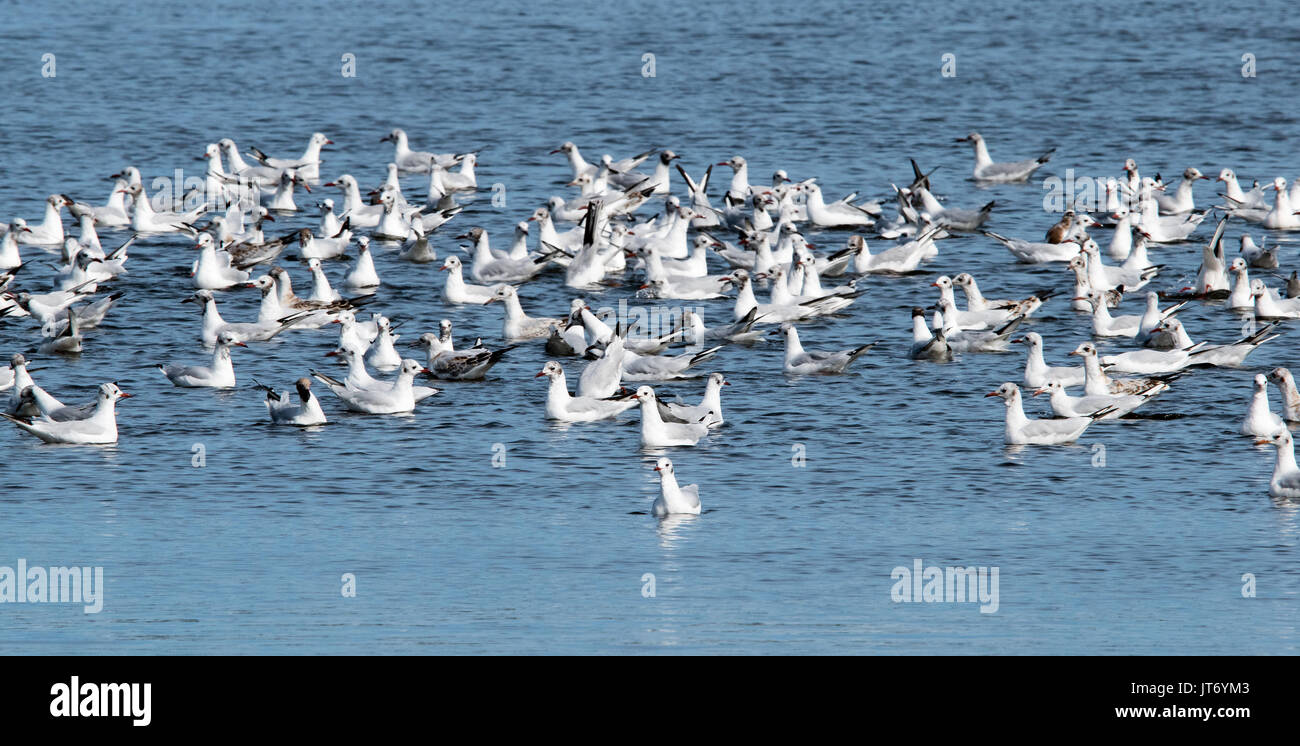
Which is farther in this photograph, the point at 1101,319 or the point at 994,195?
the point at 994,195

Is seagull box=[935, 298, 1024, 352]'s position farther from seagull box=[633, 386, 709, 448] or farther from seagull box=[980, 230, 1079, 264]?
seagull box=[633, 386, 709, 448]

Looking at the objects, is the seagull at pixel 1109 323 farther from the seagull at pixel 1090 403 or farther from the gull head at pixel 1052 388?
the gull head at pixel 1052 388

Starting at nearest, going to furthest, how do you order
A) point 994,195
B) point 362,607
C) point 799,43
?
point 362,607
point 994,195
point 799,43

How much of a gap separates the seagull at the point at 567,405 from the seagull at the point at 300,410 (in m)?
2.38

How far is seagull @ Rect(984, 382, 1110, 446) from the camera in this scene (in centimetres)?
2059

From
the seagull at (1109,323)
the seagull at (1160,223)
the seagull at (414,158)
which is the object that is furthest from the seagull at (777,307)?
the seagull at (414,158)

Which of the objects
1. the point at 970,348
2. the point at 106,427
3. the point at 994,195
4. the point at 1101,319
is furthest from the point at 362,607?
the point at 994,195

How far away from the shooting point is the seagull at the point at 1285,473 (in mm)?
18234

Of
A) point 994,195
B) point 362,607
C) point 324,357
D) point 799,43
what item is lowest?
point 362,607

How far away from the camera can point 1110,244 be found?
1336 inches

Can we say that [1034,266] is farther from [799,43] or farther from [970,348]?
[799,43]

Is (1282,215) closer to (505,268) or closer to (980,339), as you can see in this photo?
(980,339)

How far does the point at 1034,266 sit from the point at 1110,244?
3034 mm

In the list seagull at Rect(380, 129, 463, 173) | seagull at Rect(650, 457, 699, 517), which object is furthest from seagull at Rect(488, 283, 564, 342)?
seagull at Rect(380, 129, 463, 173)
